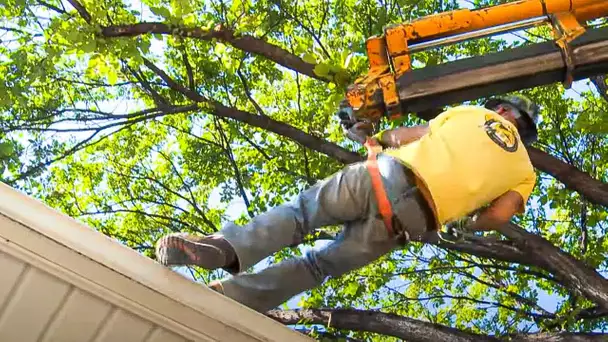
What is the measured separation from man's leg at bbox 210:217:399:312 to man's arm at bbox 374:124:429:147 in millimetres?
433

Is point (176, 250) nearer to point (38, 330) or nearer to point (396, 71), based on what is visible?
point (38, 330)

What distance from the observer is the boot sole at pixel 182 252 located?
3.25 m

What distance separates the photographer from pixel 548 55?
3369mm

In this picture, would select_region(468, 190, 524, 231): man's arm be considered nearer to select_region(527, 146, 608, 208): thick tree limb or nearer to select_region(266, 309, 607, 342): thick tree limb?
select_region(527, 146, 608, 208): thick tree limb

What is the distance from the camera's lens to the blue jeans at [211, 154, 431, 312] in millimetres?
3664

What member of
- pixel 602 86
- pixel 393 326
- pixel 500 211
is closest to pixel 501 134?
pixel 500 211

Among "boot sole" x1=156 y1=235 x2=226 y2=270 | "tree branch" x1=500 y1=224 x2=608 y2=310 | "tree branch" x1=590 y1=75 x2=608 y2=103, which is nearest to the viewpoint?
"boot sole" x1=156 y1=235 x2=226 y2=270

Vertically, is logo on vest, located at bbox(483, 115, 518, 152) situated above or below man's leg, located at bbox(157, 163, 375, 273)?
above

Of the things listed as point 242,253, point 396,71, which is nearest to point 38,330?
point 242,253

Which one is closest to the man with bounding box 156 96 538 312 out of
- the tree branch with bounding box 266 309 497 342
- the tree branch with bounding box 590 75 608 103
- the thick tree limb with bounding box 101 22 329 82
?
the thick tree limb with bounding box 101 22 329 82

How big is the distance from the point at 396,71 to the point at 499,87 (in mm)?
506

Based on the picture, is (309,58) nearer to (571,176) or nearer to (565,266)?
(571,176)

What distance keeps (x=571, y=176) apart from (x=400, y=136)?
3207 millimetres

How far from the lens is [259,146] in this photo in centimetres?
1119
